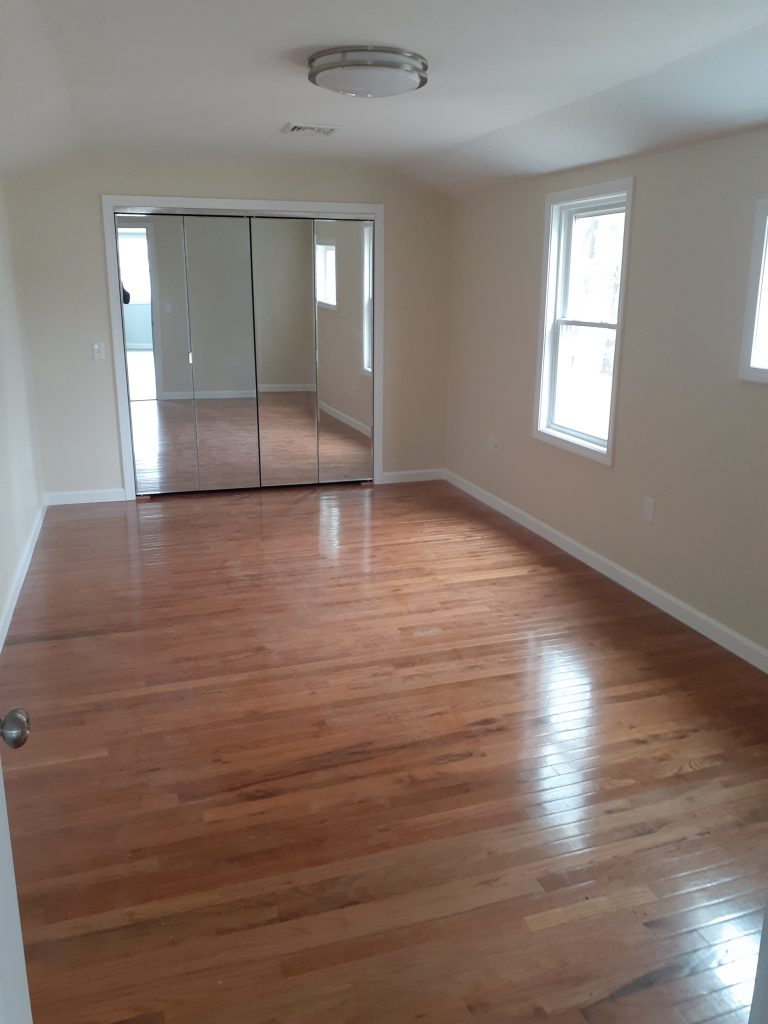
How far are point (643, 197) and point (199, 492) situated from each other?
3.91 metres

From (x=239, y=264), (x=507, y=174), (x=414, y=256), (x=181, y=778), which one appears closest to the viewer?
(x=181, y=778)

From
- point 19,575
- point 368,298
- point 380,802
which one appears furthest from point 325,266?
point 380,802

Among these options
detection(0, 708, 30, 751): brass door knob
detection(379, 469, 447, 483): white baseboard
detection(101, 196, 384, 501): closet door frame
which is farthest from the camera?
detection(379, 469, 447, 483): white baseboard

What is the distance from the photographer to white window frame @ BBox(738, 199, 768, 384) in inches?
131

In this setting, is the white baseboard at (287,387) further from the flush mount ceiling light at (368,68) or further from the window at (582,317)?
the flush mount ceiling light at (368,68)

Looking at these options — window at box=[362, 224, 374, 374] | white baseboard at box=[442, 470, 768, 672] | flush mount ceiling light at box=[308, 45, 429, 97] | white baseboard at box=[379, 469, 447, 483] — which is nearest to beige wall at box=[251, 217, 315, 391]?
window at box=[362, 224, 374, 374]

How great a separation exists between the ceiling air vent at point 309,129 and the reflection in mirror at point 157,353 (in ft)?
4.58

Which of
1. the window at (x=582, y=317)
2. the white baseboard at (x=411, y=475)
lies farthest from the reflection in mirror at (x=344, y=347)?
the window at (x=582, y=317)

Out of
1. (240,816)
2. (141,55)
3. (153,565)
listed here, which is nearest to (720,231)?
(141,55)

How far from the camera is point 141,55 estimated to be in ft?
10.2

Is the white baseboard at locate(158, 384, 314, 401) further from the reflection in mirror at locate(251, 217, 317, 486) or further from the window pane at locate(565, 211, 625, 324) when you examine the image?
the window pane at locate(565, 211, 625, 324)

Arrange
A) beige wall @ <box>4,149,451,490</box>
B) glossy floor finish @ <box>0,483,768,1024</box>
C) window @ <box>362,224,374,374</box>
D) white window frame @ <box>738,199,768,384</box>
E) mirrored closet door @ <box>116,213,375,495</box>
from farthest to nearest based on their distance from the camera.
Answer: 1. window @ <box>362,224,374,374</box>
2. mirrored closet door @ <box>116,213,375,495</box>
3. beige wall @ <box>4,149,451,490</box>
4. white window frame @ <box>738,199,768,384</box>
5. glossy floor finish @ <box>0,483,768,1024</box>

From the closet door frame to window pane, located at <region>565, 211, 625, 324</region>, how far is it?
1.88m

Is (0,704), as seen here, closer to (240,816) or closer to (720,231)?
(240,816)
